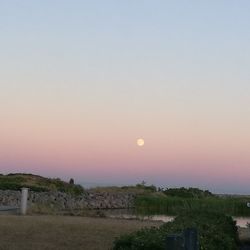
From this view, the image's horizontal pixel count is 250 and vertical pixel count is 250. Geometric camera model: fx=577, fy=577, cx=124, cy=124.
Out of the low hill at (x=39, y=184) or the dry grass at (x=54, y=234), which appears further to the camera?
the low hill at (x=39, y=184)

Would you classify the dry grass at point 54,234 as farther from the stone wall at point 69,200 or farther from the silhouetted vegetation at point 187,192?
the silhouetted vegetation at point 187,192

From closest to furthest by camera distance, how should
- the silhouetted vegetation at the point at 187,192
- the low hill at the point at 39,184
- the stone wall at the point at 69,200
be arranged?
the stone wall at the point at 69,200
the low hill at the point at 39,184
the silhouetted vegetation at the point at 187,192

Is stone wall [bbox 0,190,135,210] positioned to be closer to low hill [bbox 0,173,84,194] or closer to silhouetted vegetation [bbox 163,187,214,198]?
low hill [bbox 0,173,84,194]

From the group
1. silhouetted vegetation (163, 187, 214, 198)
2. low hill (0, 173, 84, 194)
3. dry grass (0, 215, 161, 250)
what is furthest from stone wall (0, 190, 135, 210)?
dry grass (0, 215, 161, 250)

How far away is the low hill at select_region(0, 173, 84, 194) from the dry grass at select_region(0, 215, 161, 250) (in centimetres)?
2366

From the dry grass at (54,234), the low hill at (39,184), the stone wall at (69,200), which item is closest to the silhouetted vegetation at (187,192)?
the stone wall at (69,200)

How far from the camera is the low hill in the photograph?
145ft

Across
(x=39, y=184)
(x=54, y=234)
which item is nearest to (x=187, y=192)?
(x=39, y=184)

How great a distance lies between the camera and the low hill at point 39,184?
44.1 metres

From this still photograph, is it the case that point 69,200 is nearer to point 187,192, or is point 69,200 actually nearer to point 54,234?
point 54,234

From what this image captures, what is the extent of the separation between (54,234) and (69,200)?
19584mm

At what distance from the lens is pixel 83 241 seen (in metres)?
15.7

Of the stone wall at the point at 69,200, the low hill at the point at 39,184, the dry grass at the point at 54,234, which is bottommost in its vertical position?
the dry grass at the point at 54,234

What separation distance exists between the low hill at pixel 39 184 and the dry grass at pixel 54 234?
23.7 meters
